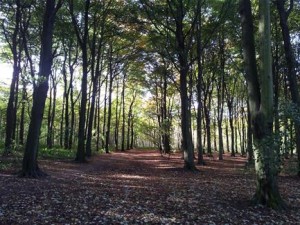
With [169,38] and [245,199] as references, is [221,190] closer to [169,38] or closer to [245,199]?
[245,199]

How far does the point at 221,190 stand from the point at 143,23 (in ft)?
42.8

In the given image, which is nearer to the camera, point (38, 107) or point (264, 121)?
point (264, 121)

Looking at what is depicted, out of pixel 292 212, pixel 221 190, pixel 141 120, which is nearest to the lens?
pixel 292 212

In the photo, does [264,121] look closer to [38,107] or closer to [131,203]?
[131,203]

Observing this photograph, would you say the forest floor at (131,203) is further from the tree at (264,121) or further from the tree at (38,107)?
the tree at (38,107)

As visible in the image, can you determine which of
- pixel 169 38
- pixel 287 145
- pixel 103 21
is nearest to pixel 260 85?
pixel 287 145

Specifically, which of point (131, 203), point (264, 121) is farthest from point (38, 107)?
point (264, 121)

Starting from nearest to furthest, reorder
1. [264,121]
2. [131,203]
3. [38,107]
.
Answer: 1. [264,121]
2. [131,203]
3. [38,107]

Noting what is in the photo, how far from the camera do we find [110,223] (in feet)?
22.8

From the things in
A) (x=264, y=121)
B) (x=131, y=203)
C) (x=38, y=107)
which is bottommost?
(x=131, y=203)

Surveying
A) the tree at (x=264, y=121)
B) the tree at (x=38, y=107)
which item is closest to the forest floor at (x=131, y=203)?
the tree at (x=264, y=121)

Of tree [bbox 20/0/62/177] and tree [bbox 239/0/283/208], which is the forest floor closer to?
tree [bbox 239/0/283/208]

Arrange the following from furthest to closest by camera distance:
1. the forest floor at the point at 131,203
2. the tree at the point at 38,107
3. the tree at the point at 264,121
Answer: the tree at the point at 38,107 → the tree at the point at 264,121 → the forest floor at the point at 131,203

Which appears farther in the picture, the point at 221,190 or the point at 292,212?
the point at 221,190
